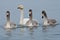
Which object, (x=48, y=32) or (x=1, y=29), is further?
(x=1, y=29)

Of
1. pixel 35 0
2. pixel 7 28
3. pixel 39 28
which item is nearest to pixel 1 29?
pixel 7 28

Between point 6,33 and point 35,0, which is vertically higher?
point 35,0

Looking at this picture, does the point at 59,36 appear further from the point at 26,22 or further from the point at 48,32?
the point at 26,22

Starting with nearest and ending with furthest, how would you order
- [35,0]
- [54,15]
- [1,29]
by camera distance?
[1,29] → [54,15] → [35,0]

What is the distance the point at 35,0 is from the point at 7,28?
Answer: 23.0 meters

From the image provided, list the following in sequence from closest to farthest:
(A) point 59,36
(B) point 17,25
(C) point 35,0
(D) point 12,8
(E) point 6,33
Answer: (A) point 59,36 → (E) point 6,33 → (B) point 17,25 → (D) point 12,8 → (C) point 35,0

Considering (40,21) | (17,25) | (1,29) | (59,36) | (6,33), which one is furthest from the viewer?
(40,21)

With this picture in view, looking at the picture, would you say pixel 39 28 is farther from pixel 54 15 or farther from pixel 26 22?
pixel 54 15

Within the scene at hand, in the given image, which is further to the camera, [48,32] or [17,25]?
[17,25]

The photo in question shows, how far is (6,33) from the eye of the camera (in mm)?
24578

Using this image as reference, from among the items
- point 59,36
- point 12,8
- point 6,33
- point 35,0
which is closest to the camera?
point 59,36

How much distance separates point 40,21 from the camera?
3030 centimetres

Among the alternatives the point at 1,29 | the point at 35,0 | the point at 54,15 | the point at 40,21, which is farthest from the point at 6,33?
the point at 35,0

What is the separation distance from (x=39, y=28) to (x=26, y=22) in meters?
2.30
